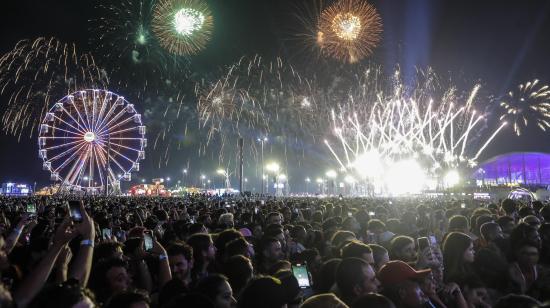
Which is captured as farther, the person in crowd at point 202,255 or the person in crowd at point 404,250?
the person in crowd at point 404,250

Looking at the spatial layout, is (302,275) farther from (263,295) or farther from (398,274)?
(263,295)

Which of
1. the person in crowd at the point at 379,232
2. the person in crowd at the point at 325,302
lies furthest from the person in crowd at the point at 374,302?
the person in crowd at the point at 379,232

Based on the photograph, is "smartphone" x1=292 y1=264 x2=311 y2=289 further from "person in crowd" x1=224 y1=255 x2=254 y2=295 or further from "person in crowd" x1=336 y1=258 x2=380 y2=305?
"person in crowd" x1=336 y1=258 x2=380 y2=305

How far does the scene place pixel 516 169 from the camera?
7756cm

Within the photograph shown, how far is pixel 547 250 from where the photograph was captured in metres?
7.75

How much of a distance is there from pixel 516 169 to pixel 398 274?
8327 centimetres

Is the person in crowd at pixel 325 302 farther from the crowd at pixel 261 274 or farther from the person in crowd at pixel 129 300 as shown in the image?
the person in crowd at pixel 129 300

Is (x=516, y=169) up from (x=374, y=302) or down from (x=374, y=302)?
up

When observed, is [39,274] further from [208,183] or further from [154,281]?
[208,183]

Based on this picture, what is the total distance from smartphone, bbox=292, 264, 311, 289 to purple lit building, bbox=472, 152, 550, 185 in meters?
73.0

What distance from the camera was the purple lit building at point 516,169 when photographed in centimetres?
7412

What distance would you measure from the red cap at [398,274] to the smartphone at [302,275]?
138cm

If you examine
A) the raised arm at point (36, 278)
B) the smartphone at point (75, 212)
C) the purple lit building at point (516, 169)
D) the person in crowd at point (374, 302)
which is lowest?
the person in crowd at point (374, 302)

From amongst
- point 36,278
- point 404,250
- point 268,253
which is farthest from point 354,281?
point 36,278
